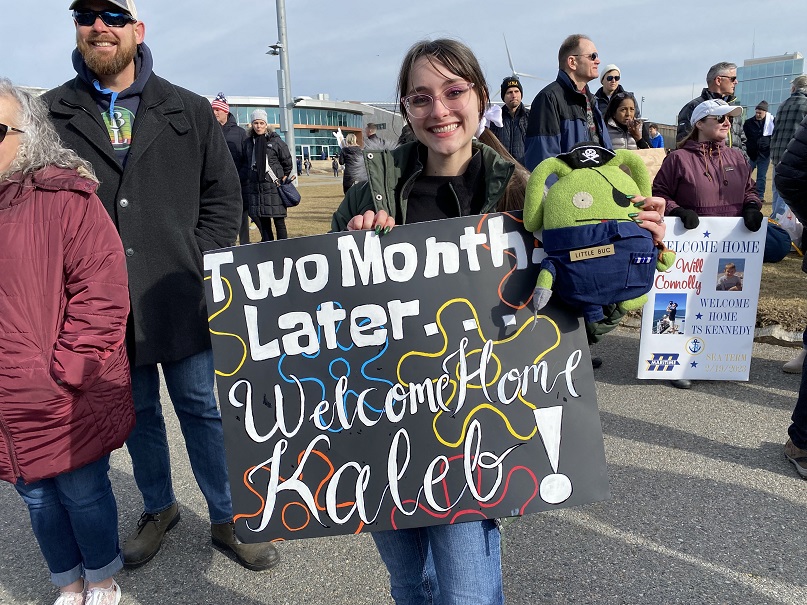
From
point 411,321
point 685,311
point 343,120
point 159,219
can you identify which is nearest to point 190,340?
point 159,219

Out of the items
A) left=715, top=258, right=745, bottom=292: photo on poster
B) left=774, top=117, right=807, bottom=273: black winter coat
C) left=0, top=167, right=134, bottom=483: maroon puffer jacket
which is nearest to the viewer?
left=0, top=167, right=134, bottom=483: maroon puffer jacket

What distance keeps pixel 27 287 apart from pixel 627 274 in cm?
177

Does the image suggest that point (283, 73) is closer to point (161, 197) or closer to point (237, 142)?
point (237, 142)

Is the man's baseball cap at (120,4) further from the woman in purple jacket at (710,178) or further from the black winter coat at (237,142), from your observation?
the black winter coat at (237,142)

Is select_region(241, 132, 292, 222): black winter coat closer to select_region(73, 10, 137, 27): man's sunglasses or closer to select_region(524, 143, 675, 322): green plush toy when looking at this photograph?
select_region(73, 10, 137, 27): man's sunglasses

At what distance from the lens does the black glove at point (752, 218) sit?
3.94 metres

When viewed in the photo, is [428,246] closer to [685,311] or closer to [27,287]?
[27,287]

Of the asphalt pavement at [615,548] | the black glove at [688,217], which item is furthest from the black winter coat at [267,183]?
the black glove at [688,217]

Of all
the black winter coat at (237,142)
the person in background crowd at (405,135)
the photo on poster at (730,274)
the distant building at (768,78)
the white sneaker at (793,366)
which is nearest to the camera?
the person in background crowd at (405,135)

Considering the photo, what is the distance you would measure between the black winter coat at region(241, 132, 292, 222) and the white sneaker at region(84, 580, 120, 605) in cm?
593

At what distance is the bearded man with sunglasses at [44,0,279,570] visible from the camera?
2.19 meters

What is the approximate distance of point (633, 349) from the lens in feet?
15.9

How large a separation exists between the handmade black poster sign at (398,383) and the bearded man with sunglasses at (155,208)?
811mm

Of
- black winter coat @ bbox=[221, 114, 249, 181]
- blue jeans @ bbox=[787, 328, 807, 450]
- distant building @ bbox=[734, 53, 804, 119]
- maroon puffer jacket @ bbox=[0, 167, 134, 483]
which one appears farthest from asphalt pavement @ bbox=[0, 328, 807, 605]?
distant building @ bbox=[734, 53, 804, 119]
